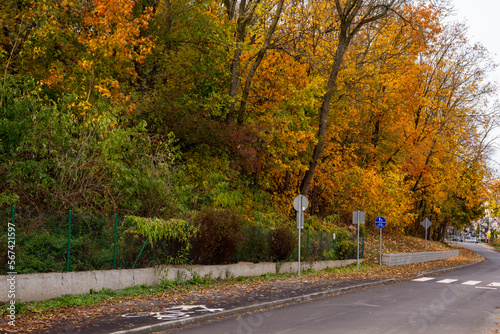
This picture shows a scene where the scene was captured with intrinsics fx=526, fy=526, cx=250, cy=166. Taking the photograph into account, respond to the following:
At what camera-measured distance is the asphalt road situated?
10.1m

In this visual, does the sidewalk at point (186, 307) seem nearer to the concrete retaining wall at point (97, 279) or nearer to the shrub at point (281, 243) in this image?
the concrete retaining wall at point (97, 279)

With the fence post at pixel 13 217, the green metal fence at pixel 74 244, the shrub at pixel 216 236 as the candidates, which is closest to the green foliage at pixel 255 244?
the shrub at pixel 216 236

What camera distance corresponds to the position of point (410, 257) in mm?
35062

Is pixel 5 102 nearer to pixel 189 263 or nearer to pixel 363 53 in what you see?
pixel 189 263

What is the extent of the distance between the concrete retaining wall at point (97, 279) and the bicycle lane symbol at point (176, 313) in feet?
7.89

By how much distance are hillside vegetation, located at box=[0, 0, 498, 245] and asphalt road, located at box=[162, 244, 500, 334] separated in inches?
197

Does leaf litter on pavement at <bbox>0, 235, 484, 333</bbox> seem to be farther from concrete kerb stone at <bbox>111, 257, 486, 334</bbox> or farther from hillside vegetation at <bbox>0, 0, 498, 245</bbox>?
hillside vegetation at <bbox>0, 0, 498, 245</bbox>

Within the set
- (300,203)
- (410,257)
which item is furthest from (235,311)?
(410,257)

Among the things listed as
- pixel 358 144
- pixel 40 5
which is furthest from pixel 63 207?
pixel 358 144

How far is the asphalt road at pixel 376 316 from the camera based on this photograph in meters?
10.1

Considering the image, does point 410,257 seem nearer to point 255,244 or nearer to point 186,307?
point 255,244

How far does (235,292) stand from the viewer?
15242mm

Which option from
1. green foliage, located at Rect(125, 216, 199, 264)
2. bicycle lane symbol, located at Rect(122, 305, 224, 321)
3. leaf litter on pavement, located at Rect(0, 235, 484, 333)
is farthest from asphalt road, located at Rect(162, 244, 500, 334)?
green foliage, located at Rect(125, 216, 199, 264)

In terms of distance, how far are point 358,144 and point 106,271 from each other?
26765mm
